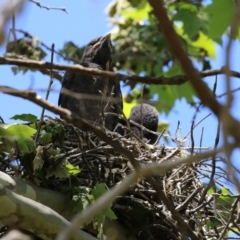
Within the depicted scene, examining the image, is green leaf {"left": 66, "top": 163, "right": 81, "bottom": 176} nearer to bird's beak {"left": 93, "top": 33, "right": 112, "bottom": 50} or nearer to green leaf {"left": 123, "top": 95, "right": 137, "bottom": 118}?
bird's beak {"left": 93, "top": 33, "right": 112, "bottom": 50}

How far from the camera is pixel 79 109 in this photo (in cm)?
444

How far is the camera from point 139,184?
9.78 feet

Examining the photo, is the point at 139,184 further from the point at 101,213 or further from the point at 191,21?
the point at 191,21

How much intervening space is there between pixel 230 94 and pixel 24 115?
216cm

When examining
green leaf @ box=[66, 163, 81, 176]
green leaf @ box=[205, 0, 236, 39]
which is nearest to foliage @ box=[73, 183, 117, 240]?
green leaf @ box=[66, 163, 81, 176]

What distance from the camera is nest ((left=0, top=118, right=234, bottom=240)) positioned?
2.82m

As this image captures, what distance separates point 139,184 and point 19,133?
747 mm

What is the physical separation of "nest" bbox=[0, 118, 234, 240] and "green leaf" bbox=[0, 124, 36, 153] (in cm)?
Answer: 14

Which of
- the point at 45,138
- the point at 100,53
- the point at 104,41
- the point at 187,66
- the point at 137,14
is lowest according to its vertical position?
the point at 187,66

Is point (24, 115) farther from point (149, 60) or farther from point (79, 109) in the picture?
point (149, 60)

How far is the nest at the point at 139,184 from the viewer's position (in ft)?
9.27

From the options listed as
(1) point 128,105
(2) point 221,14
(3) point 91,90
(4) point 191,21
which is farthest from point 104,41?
(2) point 221,14

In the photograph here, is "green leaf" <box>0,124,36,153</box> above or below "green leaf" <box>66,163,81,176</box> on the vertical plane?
below

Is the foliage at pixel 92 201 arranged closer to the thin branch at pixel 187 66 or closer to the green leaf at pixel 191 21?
the thin branch at pixel 187 66
